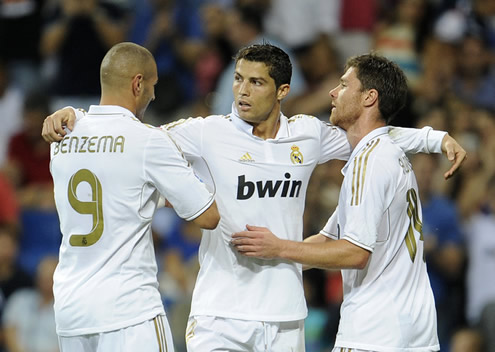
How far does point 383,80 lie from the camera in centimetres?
520

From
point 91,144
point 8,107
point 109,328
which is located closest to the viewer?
point 109,328

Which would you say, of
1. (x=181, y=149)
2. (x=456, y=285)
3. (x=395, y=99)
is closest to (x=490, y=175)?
(x=456, y=285)

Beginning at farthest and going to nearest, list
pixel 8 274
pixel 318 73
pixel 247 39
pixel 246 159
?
pixel 318 73, pixel 247 39, pixel 8 274, pixel 246 159

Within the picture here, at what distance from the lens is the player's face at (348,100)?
5219 mm

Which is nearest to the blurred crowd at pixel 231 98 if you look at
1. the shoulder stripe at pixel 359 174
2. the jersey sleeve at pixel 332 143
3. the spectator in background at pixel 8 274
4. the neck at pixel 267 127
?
the spectator in background at pixel 8 274

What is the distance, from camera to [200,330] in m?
5.01

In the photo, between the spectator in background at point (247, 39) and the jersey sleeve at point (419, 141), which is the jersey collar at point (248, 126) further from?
the spectator in background at point (247, 39)

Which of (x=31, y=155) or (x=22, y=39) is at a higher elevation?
(x=22, y=39)

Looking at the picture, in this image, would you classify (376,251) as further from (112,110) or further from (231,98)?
(231,98)

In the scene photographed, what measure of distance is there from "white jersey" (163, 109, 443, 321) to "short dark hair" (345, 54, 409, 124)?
1.78ft

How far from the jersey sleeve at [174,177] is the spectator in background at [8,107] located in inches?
249

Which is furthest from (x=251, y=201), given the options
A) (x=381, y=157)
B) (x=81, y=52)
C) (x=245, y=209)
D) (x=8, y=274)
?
(x=81, y=52)

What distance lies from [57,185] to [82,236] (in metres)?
0.32

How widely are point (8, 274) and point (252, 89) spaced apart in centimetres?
488
